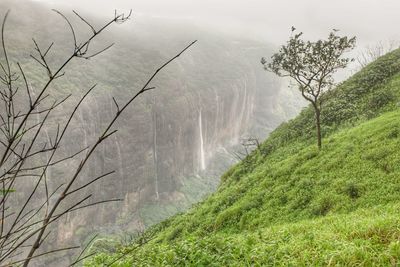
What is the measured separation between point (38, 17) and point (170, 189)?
66.6 metres

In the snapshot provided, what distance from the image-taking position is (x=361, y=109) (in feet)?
94.9

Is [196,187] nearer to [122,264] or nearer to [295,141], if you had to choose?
[295,141]

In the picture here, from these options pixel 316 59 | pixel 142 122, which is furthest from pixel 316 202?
pixel 142 122

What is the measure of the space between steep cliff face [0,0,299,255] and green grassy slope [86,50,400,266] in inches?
2379

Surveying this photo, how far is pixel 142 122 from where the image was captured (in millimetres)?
112938

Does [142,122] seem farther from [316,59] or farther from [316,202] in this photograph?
[316,202]

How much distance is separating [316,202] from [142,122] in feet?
323

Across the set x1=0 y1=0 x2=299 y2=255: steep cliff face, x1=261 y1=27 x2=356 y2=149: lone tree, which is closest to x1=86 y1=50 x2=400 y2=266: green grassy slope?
x1=261 y1=27 x2=356 y2=149: lone tree

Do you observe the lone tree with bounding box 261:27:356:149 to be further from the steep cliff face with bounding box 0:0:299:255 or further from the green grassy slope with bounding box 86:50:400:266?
the steep cliff face with bounding box 0:0:299:255

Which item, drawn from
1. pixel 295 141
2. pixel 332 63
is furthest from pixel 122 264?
pixel 295 141

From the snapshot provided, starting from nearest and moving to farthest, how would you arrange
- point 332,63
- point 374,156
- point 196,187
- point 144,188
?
point 374,156 < point 332,63 < point 144,188 < point 196,187

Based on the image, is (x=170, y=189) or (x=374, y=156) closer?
(x=374, y=156)

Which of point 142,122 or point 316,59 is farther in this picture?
point 142,122

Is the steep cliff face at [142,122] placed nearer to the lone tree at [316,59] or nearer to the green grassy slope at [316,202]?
the green grassy slope at [316,202]
